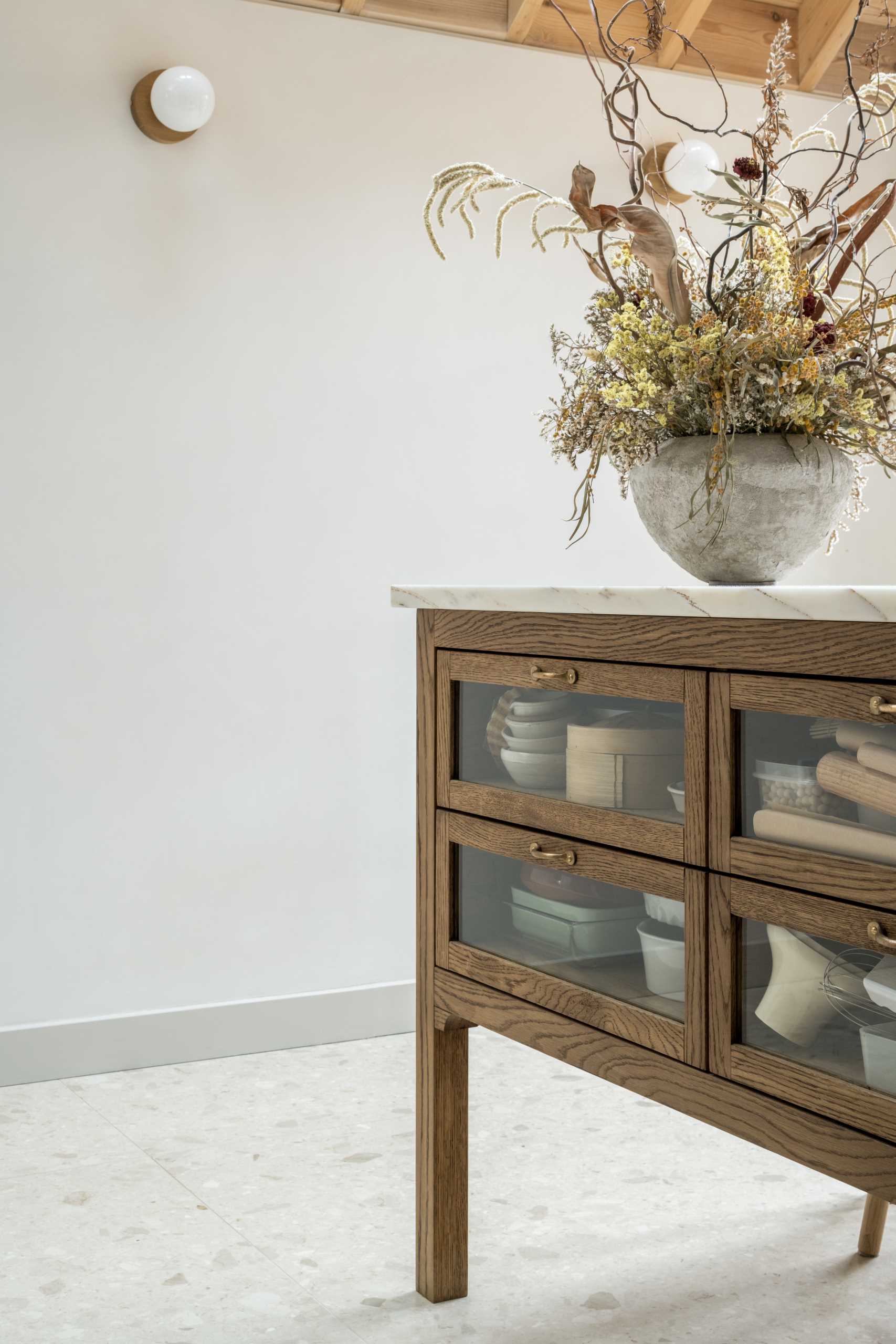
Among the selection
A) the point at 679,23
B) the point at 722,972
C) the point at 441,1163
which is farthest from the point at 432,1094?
the point at 679,23

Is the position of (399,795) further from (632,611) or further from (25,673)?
(632,611)

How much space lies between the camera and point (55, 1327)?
1718 mm

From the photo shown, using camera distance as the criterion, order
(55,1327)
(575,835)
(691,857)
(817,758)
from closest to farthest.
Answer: (817,758) → (691,857) → (575,835) → (55,1327)

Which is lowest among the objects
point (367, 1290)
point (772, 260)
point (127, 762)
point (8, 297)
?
point (367, 1290)

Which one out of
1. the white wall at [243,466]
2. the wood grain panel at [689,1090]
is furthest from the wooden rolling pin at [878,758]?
the white wall at [243,466]

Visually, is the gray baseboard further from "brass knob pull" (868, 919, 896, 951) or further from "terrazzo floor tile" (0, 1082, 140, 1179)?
"brass knob pull" (868, 919, 896, 951)

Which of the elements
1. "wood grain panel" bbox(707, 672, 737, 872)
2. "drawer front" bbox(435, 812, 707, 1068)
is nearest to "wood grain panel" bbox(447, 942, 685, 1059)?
"drawer front" bbox(435, 812, 707, 1068)

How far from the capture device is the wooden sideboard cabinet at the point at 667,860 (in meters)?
1.21

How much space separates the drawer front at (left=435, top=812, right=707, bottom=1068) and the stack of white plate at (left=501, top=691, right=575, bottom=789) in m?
0.07

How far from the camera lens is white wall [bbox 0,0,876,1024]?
269cm

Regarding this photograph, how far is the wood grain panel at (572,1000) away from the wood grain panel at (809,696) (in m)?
0.37

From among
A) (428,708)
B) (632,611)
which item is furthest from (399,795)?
(632,611)

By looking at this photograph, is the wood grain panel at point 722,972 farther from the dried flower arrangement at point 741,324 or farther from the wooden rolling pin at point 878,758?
the dried flower arrangement at point 741,324

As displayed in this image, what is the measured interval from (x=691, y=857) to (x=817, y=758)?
0.62ft
